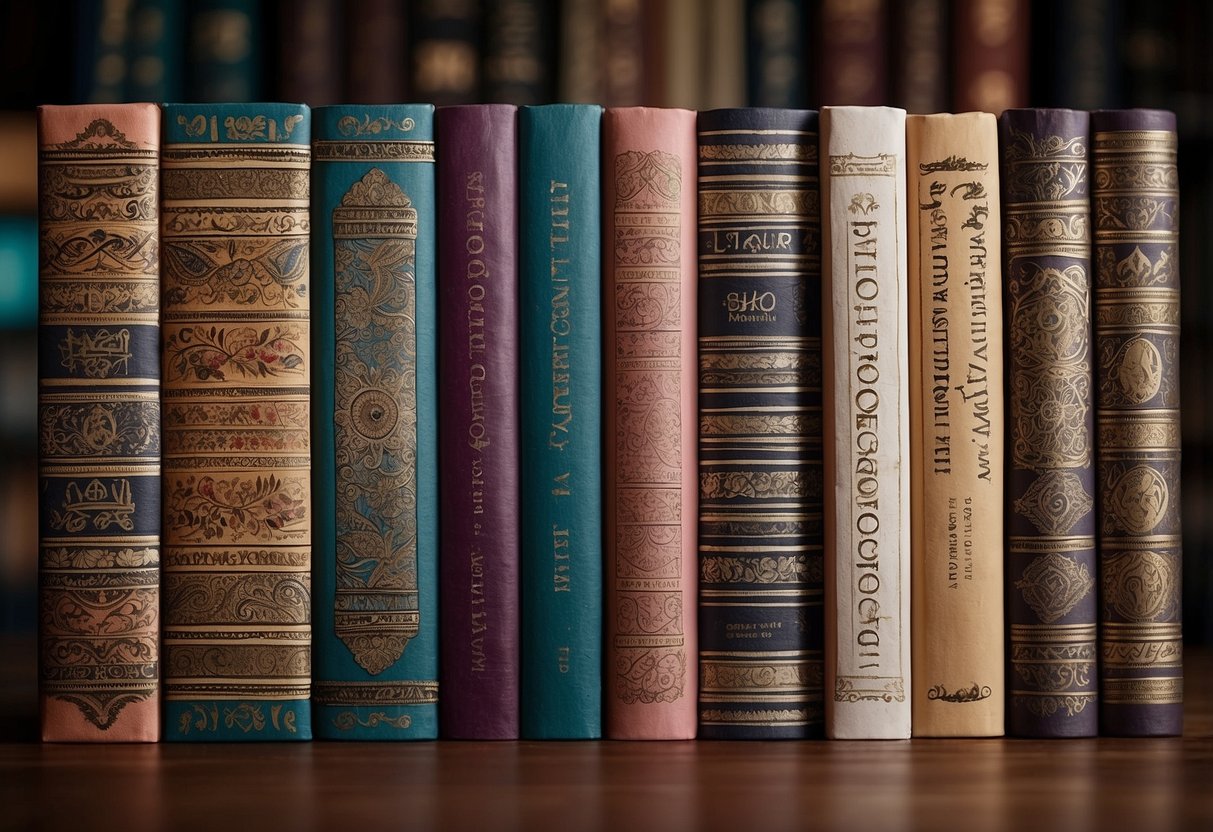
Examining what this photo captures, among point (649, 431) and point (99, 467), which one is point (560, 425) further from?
point (99, 467)

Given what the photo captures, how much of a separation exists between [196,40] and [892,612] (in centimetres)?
71

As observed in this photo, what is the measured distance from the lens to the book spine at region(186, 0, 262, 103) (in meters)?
1.04

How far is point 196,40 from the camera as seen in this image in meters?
1.06

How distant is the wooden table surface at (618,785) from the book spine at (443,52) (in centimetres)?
54

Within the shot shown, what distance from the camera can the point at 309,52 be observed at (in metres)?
1.04

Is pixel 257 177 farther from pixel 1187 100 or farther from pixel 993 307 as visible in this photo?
pixel 1187 100

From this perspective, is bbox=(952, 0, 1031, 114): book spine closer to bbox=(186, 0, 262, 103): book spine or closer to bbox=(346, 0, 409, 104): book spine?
bbox=(346, 0, 409, 104): book spine

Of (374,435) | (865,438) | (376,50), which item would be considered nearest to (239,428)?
(374,435)

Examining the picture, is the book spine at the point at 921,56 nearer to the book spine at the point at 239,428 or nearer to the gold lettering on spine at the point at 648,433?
the gold lettering on spine at the point at 648,433

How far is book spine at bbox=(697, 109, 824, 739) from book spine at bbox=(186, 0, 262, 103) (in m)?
0.48

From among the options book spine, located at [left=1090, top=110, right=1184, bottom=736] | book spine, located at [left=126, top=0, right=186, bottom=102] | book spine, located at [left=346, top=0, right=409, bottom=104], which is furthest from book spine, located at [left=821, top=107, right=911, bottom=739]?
book spine, located at [left=126, top=0, right=186, bottom=102]

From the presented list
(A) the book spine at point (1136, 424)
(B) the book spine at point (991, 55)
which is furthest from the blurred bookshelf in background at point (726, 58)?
(A) the book spine at point (1136, 424)

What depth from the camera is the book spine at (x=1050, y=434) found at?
72cm

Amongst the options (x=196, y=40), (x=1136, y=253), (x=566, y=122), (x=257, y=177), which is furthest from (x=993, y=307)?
(x=196, y=40)
